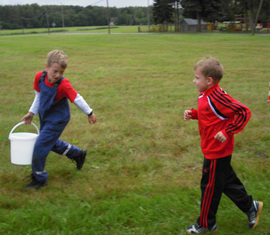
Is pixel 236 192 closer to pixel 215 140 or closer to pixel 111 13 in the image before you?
pixel 215 140

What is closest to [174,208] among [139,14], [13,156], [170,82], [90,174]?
[90,174]

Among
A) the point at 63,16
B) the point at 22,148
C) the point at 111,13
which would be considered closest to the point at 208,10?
the point at 63,16

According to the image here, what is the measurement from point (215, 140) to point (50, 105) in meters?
1.85

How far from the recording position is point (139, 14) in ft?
331

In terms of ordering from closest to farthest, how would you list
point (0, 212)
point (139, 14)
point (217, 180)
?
point (217, 180)
point (0, 212)
point (139, 14)

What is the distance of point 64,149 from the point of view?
155 inches

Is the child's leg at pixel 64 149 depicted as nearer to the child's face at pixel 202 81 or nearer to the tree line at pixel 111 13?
the child's face at pixel 202 81

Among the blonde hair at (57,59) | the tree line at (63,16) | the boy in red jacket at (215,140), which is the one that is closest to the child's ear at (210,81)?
the boy in red jacket at (215,140)

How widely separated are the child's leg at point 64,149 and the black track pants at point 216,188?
6.18ft

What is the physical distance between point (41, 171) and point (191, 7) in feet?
172

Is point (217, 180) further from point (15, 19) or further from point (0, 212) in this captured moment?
point (15, 19)

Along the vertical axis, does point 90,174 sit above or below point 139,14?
below

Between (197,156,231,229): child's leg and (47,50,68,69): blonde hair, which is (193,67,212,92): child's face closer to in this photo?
(197,156,231,229): child's leg

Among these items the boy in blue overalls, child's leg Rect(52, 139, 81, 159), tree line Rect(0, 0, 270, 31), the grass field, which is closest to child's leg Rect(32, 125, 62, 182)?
the boy in blue overalls
